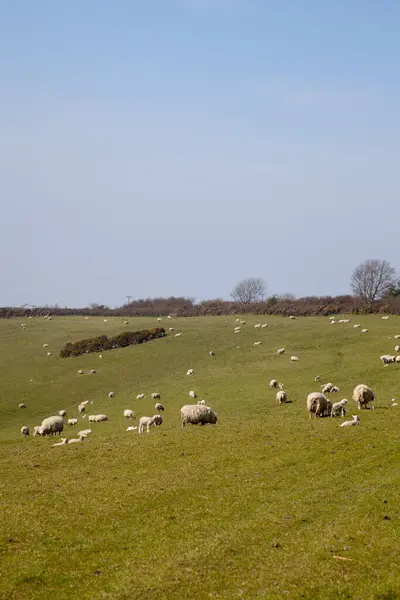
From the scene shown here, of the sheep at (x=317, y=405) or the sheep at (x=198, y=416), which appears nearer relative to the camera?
the sheep at (x=317, y=405)

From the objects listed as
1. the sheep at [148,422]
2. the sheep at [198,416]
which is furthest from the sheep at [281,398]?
the sheep at [198,416]

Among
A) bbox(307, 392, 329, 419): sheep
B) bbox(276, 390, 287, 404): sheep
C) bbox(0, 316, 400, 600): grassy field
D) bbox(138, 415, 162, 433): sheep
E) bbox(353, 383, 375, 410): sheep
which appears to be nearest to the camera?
bbox(0, 316, 400, 600): grassy field

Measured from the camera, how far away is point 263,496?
71.1 feet

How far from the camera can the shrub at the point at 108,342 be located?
283 feet

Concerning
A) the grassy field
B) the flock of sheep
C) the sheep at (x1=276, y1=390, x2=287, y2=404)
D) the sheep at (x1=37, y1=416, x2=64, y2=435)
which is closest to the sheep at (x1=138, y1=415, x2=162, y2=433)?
the flock of sheep

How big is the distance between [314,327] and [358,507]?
217ft

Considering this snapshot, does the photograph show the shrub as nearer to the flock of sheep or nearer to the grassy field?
the flock of sheep

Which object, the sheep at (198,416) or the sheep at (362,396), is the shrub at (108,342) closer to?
the sheep at (198,416)

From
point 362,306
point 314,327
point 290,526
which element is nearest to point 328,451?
point 290,526

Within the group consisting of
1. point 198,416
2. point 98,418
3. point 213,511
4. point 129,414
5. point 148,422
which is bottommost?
point 98,418

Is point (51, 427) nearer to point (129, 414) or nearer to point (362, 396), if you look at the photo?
point (129, 414)

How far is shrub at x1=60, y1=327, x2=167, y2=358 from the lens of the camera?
86275 mm

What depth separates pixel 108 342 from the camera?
89.3m

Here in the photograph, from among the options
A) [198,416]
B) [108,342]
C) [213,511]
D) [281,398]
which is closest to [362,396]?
[198,416]
